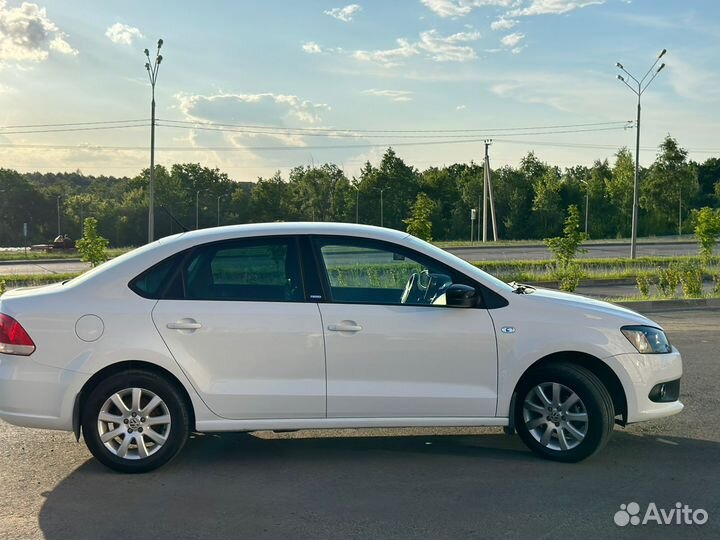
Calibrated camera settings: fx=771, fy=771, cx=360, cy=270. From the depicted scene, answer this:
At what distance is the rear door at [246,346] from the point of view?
5137 mm

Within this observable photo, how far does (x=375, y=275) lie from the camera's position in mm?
5590

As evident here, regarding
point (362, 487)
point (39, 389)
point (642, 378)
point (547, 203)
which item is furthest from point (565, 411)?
point (547, 203)

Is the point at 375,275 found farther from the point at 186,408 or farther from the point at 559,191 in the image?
the point at 559,191

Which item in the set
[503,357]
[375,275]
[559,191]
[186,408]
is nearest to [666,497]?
[503,357]

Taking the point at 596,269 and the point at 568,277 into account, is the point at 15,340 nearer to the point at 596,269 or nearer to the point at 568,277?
the point at 568,277

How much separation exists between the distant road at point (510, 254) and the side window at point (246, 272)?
28.3m

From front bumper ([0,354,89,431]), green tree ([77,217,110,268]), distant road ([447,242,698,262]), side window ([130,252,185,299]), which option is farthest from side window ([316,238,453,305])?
distant road ([447,242,698,262])

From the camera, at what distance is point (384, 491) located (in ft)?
15.9

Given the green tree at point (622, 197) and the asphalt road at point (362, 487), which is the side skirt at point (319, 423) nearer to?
the asphalt road at point (362, 487)

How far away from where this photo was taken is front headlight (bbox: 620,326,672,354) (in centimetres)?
540

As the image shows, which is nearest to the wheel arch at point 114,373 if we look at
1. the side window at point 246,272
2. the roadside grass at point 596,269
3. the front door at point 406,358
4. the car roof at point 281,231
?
the side window at point 246,272

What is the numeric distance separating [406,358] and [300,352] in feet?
2.35

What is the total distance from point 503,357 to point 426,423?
27.4 inches

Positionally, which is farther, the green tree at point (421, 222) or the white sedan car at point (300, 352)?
the green tree at point (421, 222)
